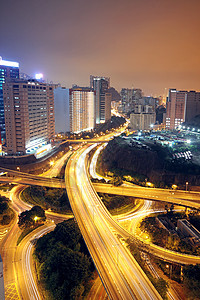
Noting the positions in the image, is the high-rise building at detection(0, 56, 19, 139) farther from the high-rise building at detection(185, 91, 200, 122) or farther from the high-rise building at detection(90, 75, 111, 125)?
the high-rise building at detection(185, 91, 200, 122)

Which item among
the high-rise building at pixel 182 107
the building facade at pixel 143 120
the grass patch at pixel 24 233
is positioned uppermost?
the high-rise building at pixel 182 107

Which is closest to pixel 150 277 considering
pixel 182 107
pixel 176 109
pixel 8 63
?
pixel 182 107

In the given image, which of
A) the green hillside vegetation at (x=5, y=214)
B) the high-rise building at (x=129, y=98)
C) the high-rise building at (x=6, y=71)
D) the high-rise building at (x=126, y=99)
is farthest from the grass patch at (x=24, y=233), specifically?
the high-rise building at (x=126, y=99)

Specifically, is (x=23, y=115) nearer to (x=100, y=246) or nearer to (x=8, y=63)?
(x=100, y=246)

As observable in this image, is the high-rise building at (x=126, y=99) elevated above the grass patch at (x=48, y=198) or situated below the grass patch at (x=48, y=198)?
above

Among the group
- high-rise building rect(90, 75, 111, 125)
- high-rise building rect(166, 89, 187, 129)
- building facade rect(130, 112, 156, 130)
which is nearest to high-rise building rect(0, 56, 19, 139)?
high-rise building rect(90, 75, 111, 125)

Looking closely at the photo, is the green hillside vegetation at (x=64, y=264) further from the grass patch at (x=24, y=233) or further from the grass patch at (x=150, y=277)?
the grass patch at (x=150, y=277)

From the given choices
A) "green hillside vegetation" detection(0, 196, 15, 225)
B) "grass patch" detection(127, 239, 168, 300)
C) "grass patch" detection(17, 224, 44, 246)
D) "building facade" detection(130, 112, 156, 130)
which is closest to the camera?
"grass patch" detection(127, 239, 168, 300)
